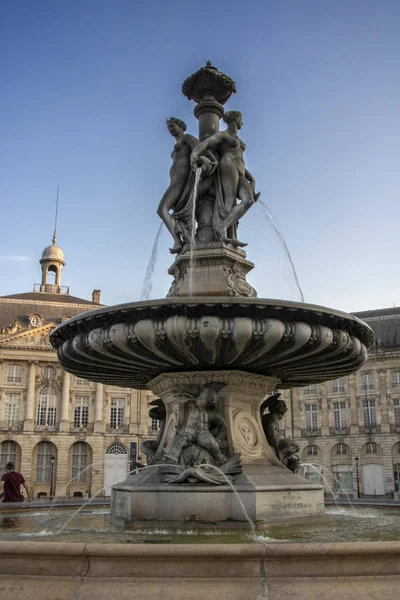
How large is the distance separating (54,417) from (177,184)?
49705mm

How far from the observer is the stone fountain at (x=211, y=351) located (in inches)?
269

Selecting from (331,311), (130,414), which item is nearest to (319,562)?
(331,311)

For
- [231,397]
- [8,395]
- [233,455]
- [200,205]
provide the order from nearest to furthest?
1. [233,455]
2. [231,397]
3. [200,205]
4. [8,395]

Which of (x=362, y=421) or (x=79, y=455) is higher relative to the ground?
(x=362, y=421)

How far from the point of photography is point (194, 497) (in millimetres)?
6863

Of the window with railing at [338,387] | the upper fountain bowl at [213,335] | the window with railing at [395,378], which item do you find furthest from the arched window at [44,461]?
the upper fountain bowl at [213,335]

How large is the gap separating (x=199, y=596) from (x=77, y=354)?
4.49 m

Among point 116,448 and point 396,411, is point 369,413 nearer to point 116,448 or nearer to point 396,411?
point 396,411

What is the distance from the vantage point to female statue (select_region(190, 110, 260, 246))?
8867 mm

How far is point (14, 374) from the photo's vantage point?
5584 cm

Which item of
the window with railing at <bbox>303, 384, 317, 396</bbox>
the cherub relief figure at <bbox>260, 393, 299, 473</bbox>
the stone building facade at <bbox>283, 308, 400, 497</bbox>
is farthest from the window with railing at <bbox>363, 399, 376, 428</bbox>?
the cherub relief figure at <bbox>260, 393, 299, 473</bbox>

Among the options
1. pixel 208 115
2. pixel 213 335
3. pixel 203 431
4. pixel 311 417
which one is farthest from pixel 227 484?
pixel 311 417

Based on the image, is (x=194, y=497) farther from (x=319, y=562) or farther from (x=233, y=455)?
(x=319, y=562)

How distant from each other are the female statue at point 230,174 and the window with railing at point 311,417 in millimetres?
49392
